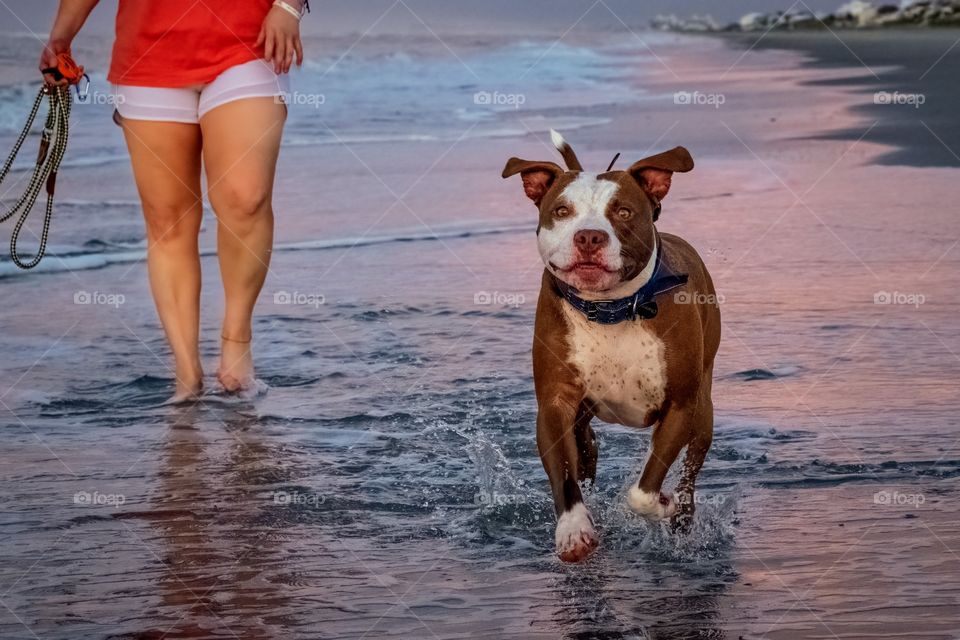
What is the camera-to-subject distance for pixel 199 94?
585cm

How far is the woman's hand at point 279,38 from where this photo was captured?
226 inches

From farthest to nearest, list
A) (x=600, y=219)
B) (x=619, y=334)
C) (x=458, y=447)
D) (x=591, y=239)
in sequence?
1. (x=458, y=447)
2. (x=619, y=334)
3. (x=600, y=219)
4. (x=591, y=239)

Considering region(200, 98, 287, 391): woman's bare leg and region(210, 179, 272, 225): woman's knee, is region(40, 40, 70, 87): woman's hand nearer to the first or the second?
region(200, 98, 287, 391): woman's bare leg

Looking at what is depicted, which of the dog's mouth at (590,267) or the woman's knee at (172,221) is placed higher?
the woman's knee at (172,221)

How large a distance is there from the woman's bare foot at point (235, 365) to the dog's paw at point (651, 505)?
2096 mm

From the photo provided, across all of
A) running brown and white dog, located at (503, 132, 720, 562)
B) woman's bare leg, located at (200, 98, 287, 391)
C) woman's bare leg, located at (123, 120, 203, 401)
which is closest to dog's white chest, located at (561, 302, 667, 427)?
running brown and white dog, located at (503, 132, 720, 562)

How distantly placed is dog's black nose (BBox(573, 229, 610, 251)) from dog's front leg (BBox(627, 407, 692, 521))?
58 cm

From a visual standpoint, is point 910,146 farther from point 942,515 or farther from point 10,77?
point 10,77

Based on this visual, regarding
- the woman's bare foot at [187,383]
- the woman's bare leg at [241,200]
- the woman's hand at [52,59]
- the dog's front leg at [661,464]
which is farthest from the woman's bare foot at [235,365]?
the dog's front leg at [661,464]

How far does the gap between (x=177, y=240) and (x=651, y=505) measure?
7.95 ft

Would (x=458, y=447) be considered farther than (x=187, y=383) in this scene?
No

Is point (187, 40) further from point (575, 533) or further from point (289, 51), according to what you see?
point (575, 533)

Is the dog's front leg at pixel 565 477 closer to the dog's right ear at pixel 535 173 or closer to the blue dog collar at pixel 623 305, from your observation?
the blue dog collar at pixel 623 305

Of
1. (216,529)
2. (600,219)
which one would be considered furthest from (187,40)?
(600,219)
